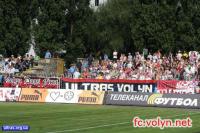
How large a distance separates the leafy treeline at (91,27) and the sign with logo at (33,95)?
712 inches

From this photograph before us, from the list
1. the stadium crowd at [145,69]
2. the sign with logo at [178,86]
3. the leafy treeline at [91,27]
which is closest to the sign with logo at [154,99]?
the sign with logo at [178,86]

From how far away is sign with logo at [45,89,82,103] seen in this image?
42.0 metres

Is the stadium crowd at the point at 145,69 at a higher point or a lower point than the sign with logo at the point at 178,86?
→ higher

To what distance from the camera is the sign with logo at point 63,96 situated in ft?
138

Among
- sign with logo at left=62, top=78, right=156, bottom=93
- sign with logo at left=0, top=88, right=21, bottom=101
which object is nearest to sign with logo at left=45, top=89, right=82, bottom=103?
sign with logo at left=0, top=88, right=21, bottom=101

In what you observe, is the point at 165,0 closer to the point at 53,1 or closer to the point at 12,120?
the point at 53,1

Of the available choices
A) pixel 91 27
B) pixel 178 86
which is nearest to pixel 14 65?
pixel 178 86

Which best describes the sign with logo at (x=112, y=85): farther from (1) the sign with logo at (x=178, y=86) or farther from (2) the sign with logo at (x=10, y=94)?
(2) the sign with logo at (x=10, y=94)

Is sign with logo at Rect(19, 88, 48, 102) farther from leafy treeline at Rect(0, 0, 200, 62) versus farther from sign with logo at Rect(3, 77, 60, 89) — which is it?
leafy treeline at Rect(0, 0, 200, 62)

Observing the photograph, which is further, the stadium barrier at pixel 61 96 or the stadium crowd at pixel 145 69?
the stadium crowd at pixel 145 69

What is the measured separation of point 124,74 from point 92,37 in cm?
2631

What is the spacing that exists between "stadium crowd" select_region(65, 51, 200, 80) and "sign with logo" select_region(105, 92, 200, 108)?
17.0 feet

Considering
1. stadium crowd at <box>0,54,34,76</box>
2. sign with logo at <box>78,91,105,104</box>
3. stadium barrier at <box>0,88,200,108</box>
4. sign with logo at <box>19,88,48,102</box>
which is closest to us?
stadium barrier at <box>0,88,200,108</box>

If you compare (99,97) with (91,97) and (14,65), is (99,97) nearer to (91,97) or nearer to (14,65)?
(91,97)
